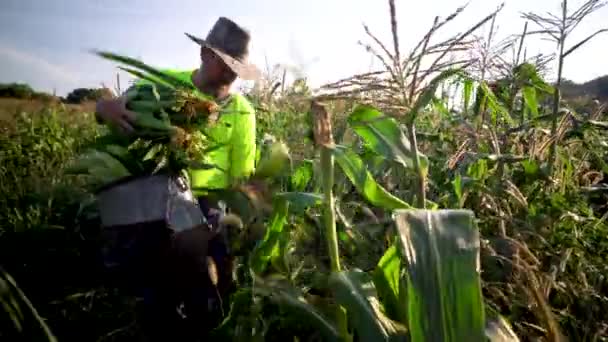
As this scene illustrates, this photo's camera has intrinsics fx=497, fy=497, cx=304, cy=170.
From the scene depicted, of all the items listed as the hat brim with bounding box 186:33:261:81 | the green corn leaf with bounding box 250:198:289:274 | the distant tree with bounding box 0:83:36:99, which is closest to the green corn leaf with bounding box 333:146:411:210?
the green corn leaf with bounding box 250:198:289:274

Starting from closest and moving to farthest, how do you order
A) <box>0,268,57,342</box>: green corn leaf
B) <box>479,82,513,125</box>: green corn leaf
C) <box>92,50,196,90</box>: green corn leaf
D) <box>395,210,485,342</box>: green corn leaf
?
<box>0,268,57,342</box>: green corn leaf
<box>395,210,485,342</box>: green corn leaf
<box>479,82,513,125</box>: green corn leaf
<box>92,50,196,90</box>: green corn leaf

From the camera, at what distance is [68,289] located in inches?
94.7

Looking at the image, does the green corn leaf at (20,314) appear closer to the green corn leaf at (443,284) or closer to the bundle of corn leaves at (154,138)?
the green corn leaf at (443,284)

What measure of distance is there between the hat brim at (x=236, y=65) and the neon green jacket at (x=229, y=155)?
12 centimetres

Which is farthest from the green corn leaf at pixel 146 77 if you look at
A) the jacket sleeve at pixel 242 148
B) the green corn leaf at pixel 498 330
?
the green corn leaf at pixel 498 330

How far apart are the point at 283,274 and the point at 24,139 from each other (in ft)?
9.24

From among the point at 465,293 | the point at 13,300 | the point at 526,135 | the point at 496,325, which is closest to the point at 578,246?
the point at 496,325

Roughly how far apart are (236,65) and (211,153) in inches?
18.4

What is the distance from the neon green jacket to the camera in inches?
90.7

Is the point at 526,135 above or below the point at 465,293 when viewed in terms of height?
above

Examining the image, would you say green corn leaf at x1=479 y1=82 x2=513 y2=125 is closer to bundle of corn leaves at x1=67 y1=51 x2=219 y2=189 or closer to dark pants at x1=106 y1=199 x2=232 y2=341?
bundle of corn leaves at x1=67 y1=51 x2=219 y2=189

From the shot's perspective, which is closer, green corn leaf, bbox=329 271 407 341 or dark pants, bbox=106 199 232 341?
green corn leaf, bbox=329 271 407 341

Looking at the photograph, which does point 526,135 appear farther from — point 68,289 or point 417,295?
point 68,289

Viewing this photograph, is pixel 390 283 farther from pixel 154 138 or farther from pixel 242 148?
pixel 242 148
